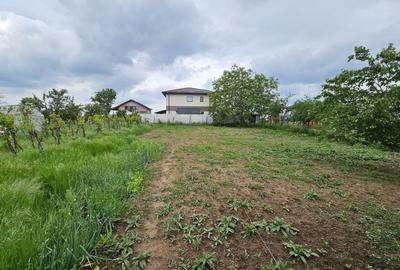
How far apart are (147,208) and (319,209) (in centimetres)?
230

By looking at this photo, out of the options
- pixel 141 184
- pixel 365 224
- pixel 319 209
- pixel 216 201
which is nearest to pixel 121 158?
pixel 141 184

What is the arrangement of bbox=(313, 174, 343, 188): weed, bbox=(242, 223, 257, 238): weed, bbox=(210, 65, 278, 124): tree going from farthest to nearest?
1. bbox=(210, 65, 278, 124): tree
2. bbox=(313, 174, 343, 188): weed
3. bbox=(242, 223, 257, 238): weed

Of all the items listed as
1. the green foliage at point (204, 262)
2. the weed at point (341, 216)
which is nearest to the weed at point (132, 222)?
the green foliage at point (204, 262)

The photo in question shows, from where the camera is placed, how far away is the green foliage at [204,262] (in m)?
1.93

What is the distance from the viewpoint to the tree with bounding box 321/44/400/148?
473 centimetres

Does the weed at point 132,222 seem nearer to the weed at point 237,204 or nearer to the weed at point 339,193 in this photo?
the weed at point 237,204

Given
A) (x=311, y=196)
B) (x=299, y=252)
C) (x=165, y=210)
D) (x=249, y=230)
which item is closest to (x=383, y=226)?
(x=311, y=196)

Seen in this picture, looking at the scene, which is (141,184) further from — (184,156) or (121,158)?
(184,156)

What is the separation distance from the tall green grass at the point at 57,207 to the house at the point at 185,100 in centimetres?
2880

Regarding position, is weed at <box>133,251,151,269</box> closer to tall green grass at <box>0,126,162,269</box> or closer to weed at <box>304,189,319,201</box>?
tall green grass at <box>0,126,162,269</box>

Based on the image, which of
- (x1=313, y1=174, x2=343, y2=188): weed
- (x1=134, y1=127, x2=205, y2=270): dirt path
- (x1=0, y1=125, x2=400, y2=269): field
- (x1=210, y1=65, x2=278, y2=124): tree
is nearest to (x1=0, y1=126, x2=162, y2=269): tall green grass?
(x1=0, y1=125, x2=400, y2=269): field

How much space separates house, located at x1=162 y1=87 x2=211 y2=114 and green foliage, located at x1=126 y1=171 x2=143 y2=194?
2929 centimetres

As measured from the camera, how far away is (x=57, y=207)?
2.70 m

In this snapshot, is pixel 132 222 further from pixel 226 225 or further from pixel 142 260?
pixel 226 225
